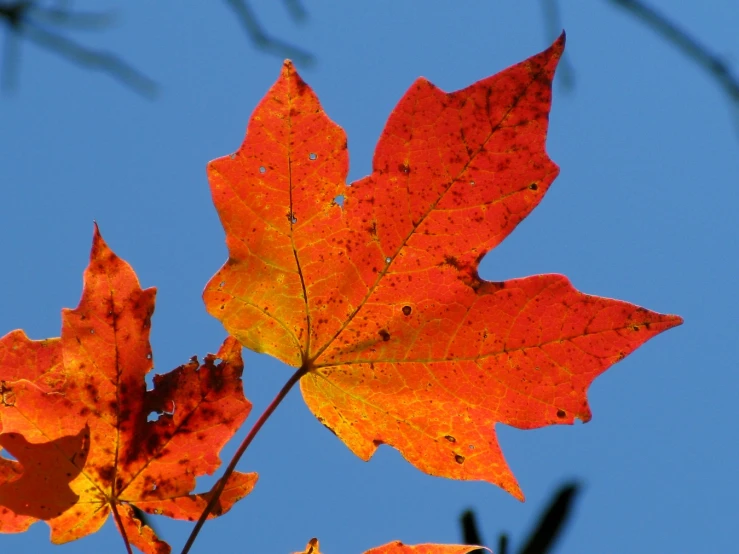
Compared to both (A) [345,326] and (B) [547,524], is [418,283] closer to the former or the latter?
(A) [345,326]

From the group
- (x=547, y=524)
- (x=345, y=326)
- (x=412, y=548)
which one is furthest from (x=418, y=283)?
(x=547, y=524)

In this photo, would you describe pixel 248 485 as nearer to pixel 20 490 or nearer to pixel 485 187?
pixel 20 490

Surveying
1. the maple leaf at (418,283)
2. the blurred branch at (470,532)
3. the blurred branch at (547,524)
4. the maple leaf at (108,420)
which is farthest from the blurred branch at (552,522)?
the maple leaf at (108,420)

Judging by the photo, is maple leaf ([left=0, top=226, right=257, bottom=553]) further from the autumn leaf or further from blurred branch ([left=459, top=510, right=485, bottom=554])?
blurred branch ([left=459, top=510, right=485, bottom=554])

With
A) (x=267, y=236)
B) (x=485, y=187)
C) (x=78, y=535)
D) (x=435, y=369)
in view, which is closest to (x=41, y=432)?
(x=78, y=535)

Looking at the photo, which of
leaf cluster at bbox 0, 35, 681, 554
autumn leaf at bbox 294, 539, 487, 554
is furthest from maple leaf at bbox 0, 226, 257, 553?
autumn leaf at bbox 294, 539, 487, 554

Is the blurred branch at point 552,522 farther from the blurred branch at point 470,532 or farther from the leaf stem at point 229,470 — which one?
the leaf stem at point 229,470
